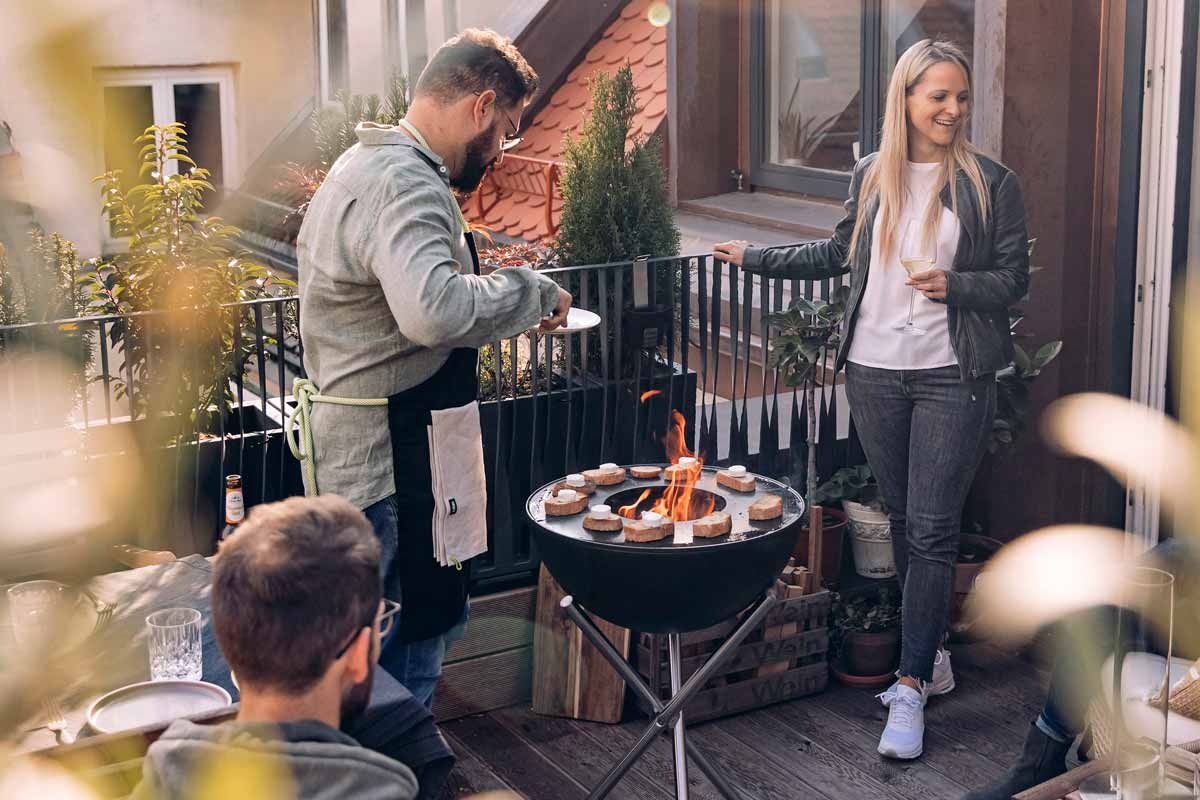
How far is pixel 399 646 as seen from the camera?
309cm

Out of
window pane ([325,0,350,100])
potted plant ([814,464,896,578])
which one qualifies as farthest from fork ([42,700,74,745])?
window pane ([325,0,350,100])

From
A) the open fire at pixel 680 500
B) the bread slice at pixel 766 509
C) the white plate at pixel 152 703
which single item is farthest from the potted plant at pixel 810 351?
the white plate at pixel 152 703

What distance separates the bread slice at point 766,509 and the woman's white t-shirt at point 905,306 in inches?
32.8

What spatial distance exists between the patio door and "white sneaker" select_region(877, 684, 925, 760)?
1186 mm

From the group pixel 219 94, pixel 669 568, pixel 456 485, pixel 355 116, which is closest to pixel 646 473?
pixel 669 568

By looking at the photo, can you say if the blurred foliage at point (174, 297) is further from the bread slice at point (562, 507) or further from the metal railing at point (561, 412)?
the bread slice at point (562, 507)

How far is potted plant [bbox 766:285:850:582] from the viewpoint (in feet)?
15.4

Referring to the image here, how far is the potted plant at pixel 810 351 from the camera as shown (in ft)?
15.4

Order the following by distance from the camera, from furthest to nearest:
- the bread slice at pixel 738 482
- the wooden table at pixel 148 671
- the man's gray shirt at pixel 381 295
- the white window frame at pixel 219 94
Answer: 1. the white window frame at pixel 219 94
2. the bread slice at pixel 738 482
3. the man's gray shirt at pixel 381 295
4. the wooden table at pixel 148 671

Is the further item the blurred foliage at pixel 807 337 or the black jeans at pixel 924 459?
the blurred foliage at pixel 807 337

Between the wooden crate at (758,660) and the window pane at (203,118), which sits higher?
the window pane at (203,118)

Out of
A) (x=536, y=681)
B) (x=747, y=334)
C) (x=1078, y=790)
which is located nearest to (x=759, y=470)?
(x=747, y=334)

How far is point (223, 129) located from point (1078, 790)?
13.5 m

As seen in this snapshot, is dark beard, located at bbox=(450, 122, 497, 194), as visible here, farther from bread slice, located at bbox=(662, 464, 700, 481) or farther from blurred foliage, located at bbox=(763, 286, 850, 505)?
blurred foliage, located at bbox=(763, 286, 850, 505)
